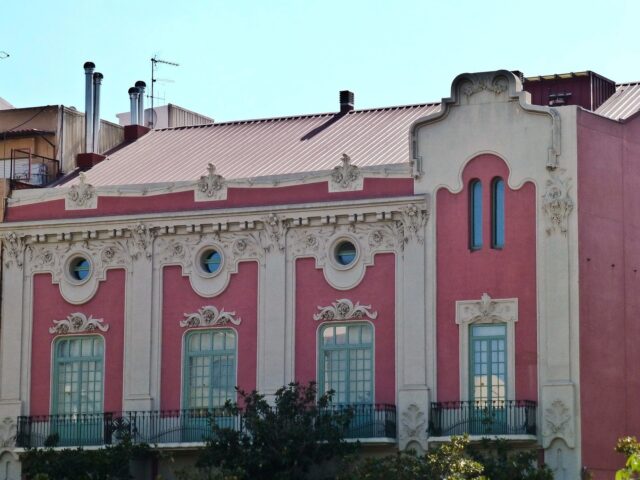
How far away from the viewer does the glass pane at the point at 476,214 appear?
41969mm

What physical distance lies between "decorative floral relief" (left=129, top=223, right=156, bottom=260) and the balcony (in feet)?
13.7

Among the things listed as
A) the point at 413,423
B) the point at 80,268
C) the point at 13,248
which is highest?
the point at 13,248

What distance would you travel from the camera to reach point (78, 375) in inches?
1822

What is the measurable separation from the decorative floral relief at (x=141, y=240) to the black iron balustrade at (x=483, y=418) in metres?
9.10

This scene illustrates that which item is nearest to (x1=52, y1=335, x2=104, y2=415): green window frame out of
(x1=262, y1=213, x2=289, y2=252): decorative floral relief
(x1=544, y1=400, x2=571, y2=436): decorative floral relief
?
(x1=262, y1=213, x2=289, y2=252): decorative floral relief

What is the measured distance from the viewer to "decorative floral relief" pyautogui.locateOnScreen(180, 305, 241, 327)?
44.7m

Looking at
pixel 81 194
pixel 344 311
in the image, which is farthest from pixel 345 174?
pixel 81 194

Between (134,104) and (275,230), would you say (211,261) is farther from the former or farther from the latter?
(134,104)

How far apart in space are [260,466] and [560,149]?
1002 centimetres

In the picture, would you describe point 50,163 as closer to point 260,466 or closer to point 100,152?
point 100,152

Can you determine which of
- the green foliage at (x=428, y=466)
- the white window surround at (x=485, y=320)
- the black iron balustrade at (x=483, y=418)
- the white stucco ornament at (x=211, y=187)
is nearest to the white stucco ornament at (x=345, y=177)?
the white stucco ornament at (x=211, y=187)

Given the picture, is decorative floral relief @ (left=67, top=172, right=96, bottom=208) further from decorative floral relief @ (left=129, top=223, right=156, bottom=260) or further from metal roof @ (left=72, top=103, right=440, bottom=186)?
decorative floral relief @ (left=129, top=223, right=156, bottom=260)

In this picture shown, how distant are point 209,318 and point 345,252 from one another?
394cm

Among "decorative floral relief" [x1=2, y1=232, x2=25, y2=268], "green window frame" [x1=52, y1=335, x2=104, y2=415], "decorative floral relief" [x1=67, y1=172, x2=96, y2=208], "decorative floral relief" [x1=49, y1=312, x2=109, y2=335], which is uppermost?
"decorative floral relief" [x1=67, y1=172, x2=96, y2=208]
